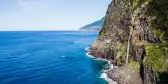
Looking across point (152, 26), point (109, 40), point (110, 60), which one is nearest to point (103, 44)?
point (109, 40)

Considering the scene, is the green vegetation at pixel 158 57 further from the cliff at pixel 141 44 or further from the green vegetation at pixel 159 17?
the green vegetation at pixel 159 17

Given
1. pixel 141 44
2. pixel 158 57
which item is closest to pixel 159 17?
pixel 141 44

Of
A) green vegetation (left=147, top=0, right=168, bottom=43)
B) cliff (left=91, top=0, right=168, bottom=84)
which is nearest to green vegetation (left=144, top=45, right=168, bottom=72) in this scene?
cliff (left=91, top=0, right=168, bottom=84)

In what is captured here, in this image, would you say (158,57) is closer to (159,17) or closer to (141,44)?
(159,17)

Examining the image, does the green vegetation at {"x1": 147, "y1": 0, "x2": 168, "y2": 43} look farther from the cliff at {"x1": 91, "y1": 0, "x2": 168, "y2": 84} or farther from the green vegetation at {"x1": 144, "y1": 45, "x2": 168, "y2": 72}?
the green vegetation at {"x1": 144, "y1": 45, "x2": 168, "y2": 72}

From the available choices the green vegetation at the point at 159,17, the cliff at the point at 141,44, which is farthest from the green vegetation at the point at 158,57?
the green vegetation at the point at 159,17

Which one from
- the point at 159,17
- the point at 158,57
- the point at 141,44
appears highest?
the point at 159,17

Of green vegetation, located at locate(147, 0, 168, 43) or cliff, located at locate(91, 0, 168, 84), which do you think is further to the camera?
green vegetation, located at locate(147, 0, 168, 43)

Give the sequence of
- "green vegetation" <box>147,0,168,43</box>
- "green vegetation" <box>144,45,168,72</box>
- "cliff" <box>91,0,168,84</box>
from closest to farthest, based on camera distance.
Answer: "green vegetation" <box>144,45,168,72</box> < "cliff" <box>91,0,168,84</box> < "green vegetation" <box>147,0,168,43</box>
